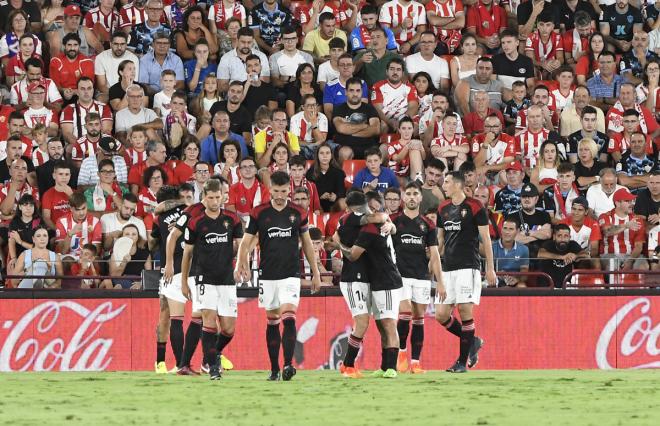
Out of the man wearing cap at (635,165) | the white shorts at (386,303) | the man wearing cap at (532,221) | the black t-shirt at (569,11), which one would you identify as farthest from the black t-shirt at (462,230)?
the black t-shirt at (569,11)

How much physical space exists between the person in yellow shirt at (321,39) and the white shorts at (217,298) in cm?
1005

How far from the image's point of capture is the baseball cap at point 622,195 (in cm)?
2252

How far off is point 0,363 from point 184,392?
21.7 feet

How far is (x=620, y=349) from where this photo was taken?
2106cm

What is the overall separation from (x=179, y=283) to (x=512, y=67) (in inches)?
409

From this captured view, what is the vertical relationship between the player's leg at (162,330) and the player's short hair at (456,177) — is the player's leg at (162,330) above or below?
below

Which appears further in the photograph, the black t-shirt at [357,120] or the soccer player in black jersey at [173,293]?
the black t-shirt at [357,120]

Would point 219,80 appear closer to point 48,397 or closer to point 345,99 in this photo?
point 345,99

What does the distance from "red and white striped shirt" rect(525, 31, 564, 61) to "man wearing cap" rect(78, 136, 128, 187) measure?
8.17 metres

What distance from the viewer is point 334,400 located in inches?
534

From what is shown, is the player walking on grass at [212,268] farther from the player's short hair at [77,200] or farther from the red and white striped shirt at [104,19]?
the red and white striped shirt at [104,19]

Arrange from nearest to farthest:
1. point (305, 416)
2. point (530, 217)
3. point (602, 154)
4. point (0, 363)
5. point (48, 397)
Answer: point (305, 416), point (48, 397), point (0, 363), point (530, 217), point (602, 154)

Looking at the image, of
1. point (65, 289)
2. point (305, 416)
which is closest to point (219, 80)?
point (65, 289)

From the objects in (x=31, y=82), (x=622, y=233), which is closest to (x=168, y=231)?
(x=31, y=82)
